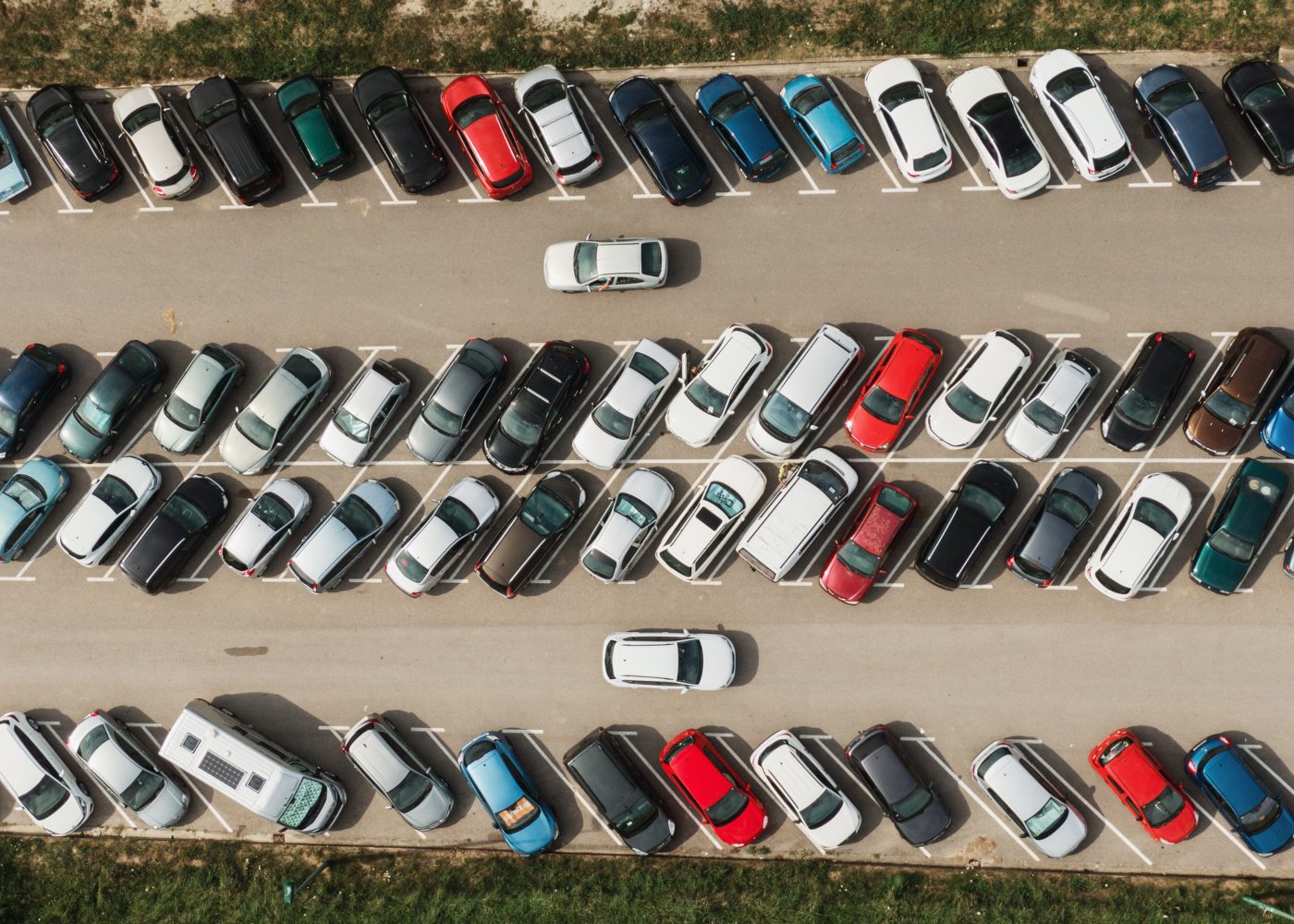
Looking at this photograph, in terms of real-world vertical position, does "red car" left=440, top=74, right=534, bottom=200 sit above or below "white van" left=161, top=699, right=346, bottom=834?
above

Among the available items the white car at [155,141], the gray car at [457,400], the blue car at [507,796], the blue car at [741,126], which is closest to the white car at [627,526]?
the gray car at [457,400]

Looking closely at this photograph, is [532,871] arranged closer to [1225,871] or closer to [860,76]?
[1225,871]

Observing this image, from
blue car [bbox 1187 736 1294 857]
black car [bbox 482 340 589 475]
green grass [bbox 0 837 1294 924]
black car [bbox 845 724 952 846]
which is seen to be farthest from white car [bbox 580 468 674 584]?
blue car [bbox 1187 736 1294 857]

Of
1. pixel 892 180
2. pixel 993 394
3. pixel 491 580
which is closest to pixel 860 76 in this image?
pixel 892 180

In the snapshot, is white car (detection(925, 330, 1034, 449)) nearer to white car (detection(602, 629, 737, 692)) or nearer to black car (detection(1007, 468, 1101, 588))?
black car (detection(1007, 468, 1101, 588))

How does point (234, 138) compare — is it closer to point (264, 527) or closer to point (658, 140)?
point (264, 527)

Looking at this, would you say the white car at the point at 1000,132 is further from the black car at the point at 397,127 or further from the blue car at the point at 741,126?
the black car at the point at 397,127
